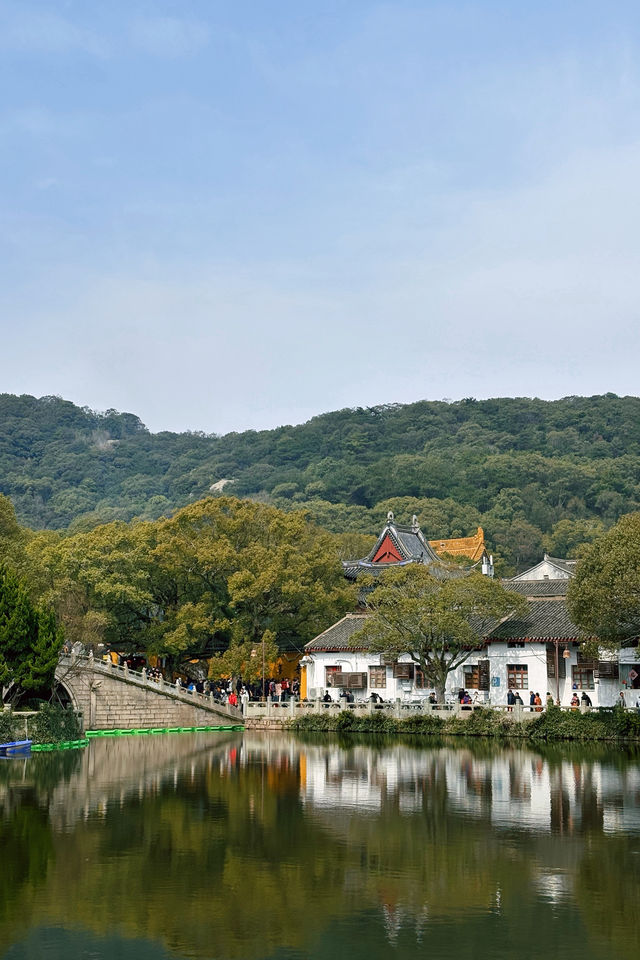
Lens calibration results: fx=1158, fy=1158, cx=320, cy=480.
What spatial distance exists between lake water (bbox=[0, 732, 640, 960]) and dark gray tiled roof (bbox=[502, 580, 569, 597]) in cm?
2262

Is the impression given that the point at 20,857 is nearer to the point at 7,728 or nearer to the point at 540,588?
the point at 7,728

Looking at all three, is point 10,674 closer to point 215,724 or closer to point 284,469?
point 215,724

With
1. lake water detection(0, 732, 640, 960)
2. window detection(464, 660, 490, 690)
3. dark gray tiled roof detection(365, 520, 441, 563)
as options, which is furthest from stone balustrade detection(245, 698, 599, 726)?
dark gray tiled roof detection(365, 520, 441, 563)

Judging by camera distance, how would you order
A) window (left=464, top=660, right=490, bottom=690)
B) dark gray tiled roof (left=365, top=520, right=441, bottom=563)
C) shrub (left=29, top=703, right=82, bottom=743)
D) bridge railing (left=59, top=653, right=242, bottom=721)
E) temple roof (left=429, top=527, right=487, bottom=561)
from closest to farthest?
1. shrub (left=29, top=703, right=82, bottom=743)
2. bridge railing (left=59, top=653, right=242, bottom=721)
3. window (left=464, top=660, right=490, bottom=690)
4. dark gray tiled roof (left=365, top=520, right=441, bottom=563)
5. temple roof (left=429, top=527, right=487, bottom=561)

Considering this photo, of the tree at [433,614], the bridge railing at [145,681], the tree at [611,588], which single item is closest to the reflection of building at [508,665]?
the tree at [433,614]

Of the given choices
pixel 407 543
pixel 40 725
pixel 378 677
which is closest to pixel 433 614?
pixel 378 677

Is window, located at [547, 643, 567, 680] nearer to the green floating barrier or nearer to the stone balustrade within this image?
the stone balustrade

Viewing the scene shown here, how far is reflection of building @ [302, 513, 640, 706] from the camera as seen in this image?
46.9 meters

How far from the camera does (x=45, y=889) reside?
16844mm

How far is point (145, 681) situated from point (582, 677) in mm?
18219

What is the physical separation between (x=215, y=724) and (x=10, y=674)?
13.7m

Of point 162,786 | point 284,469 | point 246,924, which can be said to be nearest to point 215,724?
point 162,786

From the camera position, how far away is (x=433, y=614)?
45406 mm

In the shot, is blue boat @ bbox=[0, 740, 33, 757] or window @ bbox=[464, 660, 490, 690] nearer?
blue boat @ bbox=[0, 740, 33, 757]
